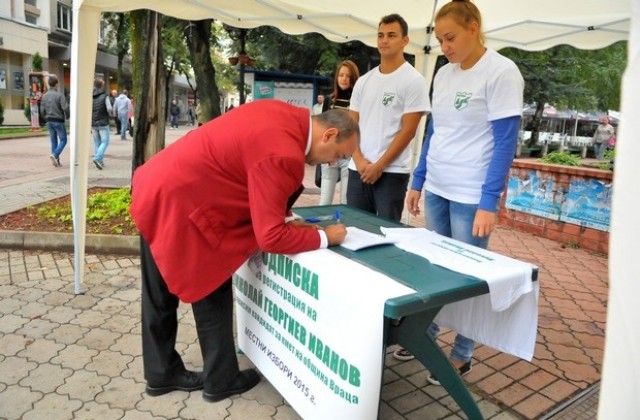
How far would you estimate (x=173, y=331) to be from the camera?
2426 millimetres

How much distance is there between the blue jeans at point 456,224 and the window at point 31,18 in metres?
29.9

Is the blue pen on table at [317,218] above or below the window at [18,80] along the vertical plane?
below

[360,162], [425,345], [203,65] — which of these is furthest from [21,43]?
[425,345]

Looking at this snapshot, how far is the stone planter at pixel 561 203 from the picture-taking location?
5480 mm

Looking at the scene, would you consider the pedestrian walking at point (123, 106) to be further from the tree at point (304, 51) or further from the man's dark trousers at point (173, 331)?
the man's dark trousers at point (173, 331)

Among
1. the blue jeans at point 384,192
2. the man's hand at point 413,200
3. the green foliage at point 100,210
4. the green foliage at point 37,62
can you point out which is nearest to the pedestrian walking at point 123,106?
the green foliage at point 100,210

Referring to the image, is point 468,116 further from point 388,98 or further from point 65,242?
point 65,242

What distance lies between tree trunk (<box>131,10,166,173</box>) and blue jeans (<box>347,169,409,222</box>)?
9.47 ft

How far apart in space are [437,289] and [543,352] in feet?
6.15

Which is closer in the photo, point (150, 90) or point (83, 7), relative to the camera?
point (83, 7)

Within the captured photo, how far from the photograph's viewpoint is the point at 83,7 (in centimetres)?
311

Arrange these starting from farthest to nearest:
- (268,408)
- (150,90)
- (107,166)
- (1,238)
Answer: (107,166)
(150,90)
(1,238)
(268,408)

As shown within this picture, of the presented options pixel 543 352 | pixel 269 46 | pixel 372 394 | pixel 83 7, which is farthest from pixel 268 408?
pixel 269 46

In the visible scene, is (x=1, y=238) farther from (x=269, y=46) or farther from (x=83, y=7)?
(x=269, y=46)
